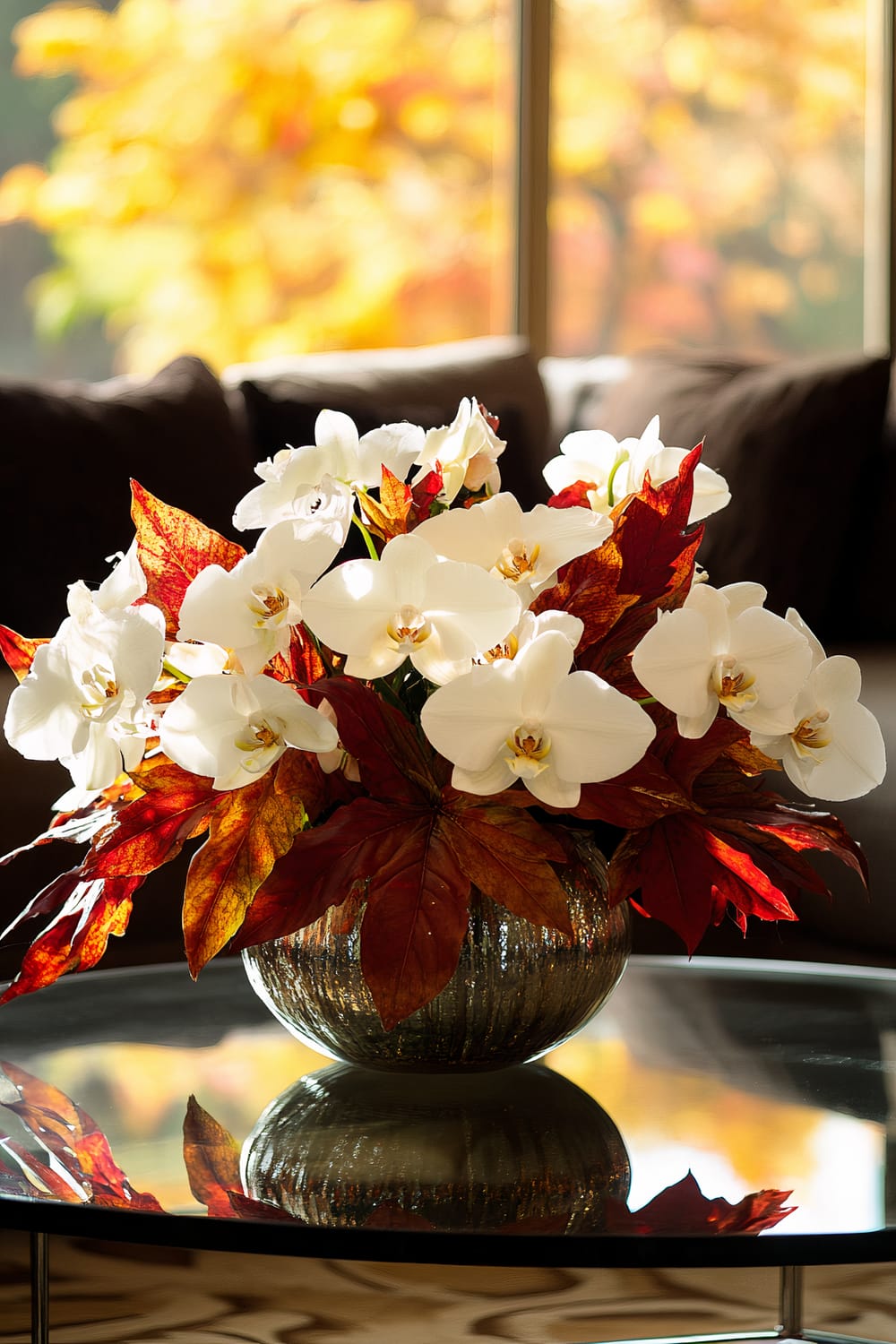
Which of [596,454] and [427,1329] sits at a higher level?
[596,454]

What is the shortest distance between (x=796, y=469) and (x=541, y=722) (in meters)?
1.81

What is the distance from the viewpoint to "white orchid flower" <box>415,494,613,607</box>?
2.55 feet

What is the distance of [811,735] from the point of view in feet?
2.65

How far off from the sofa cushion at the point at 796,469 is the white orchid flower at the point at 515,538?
1.60 m

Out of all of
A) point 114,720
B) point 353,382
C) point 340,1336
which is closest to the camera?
point 114,720

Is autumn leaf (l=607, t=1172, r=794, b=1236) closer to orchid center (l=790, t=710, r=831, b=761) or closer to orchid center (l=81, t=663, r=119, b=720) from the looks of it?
orchid center (l=790, t=710, r=831, b=761)

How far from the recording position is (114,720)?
78 centimetres

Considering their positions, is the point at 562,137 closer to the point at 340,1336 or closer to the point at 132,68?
the point at 132,68

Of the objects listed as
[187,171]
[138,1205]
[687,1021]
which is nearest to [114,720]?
[138,1205]

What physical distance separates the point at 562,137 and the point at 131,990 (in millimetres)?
2939

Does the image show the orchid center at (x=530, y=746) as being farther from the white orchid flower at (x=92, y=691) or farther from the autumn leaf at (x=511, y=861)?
the white orchid flower at (x=92, y=691)

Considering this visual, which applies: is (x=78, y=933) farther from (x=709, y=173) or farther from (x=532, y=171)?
(x=709, y=173)

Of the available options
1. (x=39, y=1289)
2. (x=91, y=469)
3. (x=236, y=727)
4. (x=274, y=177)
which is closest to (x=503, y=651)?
(x=236, y=727)

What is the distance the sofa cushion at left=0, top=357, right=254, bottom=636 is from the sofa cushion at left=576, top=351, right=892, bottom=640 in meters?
0.66
